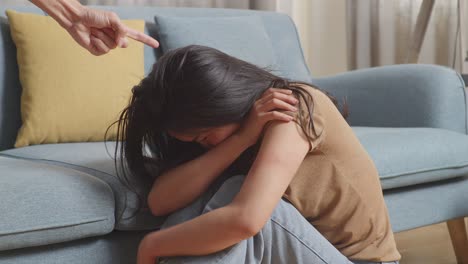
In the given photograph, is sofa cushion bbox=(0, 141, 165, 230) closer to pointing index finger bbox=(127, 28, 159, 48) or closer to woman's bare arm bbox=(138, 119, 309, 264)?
woman's bare arm bbox=(138, 119, 309, 264)

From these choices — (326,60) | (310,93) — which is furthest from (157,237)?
(326,60)

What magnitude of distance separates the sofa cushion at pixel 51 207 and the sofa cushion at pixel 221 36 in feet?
3.07

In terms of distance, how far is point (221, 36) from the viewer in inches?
87.9

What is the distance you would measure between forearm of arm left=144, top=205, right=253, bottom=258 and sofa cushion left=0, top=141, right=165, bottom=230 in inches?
6.2

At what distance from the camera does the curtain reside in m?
3.54

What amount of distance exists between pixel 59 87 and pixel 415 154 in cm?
102

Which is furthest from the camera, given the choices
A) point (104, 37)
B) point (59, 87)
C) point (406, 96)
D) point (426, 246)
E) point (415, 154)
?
point (426, 246)

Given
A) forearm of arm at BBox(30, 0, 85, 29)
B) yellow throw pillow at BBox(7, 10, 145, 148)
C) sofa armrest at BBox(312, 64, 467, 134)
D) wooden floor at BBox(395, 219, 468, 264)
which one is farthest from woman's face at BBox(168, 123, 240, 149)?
wooden floor at BBox(395, 219, 468, 264)

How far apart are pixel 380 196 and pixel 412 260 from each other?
919 millimetres

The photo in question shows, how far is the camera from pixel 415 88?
2127mm

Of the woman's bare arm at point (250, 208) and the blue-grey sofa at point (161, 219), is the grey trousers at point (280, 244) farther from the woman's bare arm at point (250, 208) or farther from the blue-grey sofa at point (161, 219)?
the blue-grey sofa at point (161, 219)

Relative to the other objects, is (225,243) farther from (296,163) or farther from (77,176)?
(77,176)

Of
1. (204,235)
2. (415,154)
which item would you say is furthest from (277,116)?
(415,154)

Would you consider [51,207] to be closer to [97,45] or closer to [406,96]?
[97,45]
